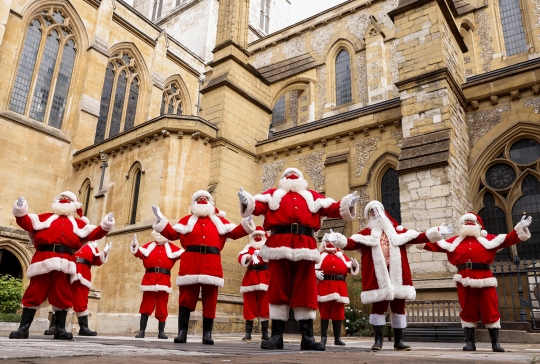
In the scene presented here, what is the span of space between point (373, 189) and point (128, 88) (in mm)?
15736

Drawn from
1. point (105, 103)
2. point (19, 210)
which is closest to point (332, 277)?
point (19, 210)

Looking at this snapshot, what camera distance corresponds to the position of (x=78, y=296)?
6.88 meters

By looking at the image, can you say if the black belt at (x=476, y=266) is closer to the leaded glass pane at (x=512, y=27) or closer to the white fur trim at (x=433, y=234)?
the white fur trim at (x=433, y=234)

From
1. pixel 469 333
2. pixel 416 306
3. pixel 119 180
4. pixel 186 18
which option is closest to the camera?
pixel 469 333

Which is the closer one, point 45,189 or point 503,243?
point 503,243

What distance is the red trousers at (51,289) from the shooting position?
5.15m

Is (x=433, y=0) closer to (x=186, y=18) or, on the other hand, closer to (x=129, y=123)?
(x=129, y=123)

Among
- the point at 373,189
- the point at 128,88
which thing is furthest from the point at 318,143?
the point at 128,88

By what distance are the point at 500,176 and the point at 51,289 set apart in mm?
10027

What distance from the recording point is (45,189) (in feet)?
56.1

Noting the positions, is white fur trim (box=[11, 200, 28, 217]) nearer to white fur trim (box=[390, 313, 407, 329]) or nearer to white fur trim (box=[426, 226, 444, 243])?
white fur trim (box=[390, 313, 407, 329])

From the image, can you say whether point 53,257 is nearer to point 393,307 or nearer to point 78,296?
point 78,296

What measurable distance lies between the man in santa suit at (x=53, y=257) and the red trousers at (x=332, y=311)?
11.7ft

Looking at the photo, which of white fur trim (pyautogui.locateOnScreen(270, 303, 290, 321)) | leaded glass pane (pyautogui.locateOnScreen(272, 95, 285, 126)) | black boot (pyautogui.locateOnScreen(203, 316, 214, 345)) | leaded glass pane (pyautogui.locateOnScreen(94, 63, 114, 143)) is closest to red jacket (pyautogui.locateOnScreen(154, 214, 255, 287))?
black boot (pyautogui.locateOnScreen(203, 316, 214, 345))
